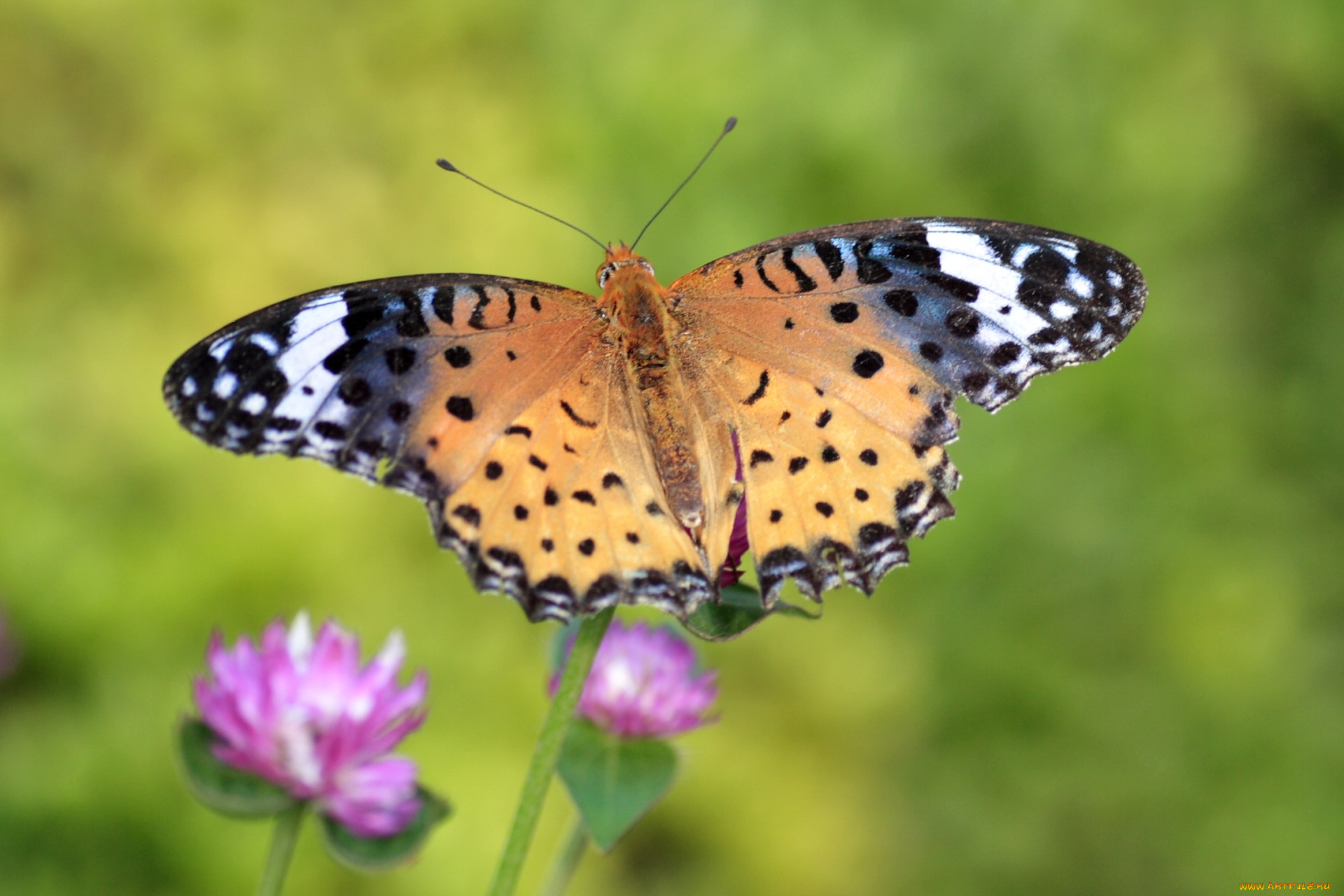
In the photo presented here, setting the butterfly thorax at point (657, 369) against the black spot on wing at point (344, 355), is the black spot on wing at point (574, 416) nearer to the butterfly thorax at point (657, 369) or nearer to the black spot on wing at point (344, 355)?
the butterfly thorax at point (657, 369)

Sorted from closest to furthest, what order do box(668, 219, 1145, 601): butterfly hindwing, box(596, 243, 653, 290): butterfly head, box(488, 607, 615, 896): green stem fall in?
box(488, 607, 615, 896): green stem
box(668, 219, 1145, 601): butterfly hindwing
box(596, 243, 653, 290): butterfly head

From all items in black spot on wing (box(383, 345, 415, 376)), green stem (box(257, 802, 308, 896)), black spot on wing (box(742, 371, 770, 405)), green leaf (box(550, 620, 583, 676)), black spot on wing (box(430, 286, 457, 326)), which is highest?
black spot on wing (box(742, 371, 770, 405))

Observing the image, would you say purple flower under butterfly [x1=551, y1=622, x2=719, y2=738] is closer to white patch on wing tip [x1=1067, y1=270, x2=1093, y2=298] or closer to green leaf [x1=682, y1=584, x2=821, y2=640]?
green leaf [x1=682, y1=584, x2=821, y2=640]

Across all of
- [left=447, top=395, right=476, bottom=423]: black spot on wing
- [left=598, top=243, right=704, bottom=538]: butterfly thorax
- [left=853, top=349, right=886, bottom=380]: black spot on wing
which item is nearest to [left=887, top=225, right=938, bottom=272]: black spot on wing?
[left=853, top=349, right=886, bottom=380]: black spot on wing

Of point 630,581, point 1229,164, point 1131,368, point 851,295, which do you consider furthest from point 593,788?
point 1229,164

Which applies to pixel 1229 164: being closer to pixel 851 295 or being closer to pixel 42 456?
pixel 851 295

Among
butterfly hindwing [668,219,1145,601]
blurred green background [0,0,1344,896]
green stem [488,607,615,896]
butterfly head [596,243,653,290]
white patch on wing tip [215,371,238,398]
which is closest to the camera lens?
green stem [488,607,615,896]
